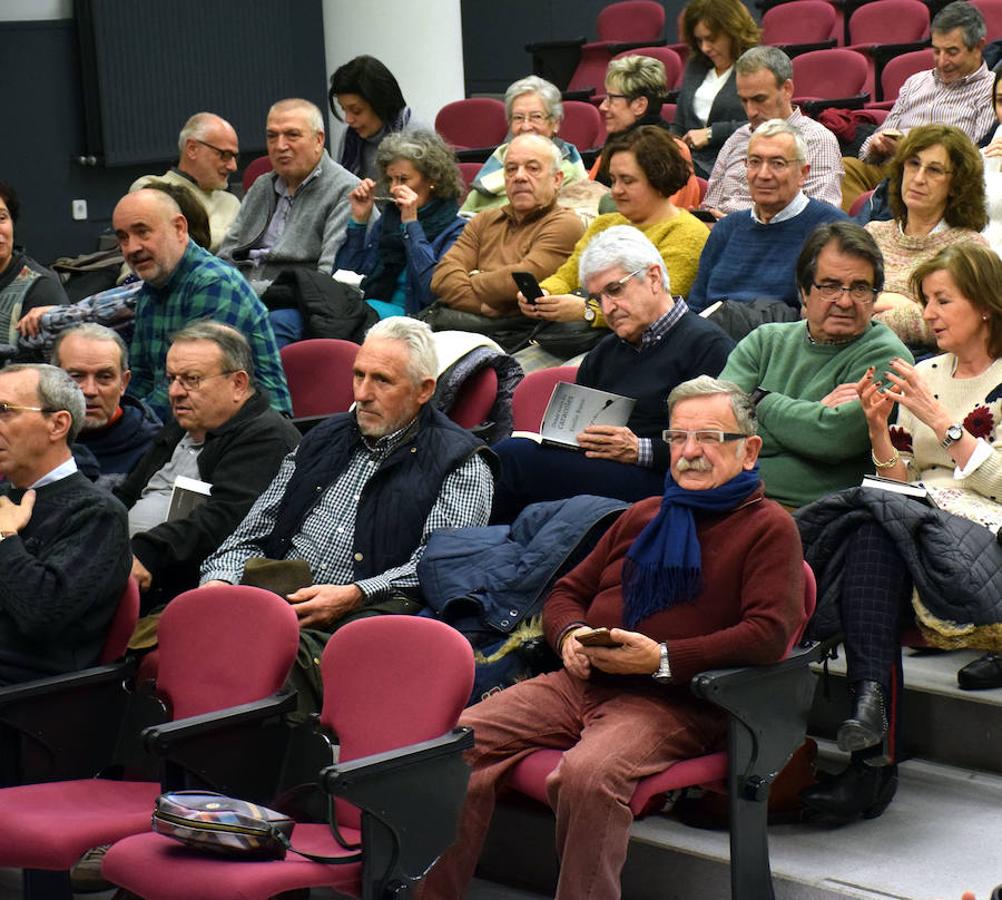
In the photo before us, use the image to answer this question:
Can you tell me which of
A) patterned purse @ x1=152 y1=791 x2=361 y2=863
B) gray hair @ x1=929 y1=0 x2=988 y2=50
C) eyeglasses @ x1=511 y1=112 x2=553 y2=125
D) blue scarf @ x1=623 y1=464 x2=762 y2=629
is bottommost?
patterned purse @ x1=152 y1=791 x2=361 y2=863

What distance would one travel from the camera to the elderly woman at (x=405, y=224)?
18.2 feet

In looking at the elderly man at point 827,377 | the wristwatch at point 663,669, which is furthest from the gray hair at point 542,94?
the wristwatch at point 663,669

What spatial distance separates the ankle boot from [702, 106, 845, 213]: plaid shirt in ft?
7.76

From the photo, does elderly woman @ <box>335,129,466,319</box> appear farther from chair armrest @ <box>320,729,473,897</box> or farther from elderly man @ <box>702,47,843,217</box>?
chair armrest @ <box>320,729,473,897</box>

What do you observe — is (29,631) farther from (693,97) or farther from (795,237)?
(693,97)

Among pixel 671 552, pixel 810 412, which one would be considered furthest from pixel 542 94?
pixel 671 552

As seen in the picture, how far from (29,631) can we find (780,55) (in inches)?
141

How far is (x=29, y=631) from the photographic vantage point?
11.3 feet

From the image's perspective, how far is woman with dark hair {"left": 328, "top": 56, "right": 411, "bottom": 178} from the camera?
20.9 feet

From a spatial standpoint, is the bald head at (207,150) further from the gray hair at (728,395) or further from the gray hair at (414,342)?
the gray hair at (728,395)

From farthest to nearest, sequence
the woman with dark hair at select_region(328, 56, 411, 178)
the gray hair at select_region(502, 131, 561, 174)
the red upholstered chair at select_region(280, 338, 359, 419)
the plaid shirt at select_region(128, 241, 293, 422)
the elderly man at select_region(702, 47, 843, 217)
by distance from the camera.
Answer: the woman with dark hair at select_region(328, 56, 411, 178) < the elderly man at select_region(702, 47, 843, 217) < the gray hair at select_region(502, 131, 561, 174) < the red upholstered chair at select_region(280, 338, 359, 419) < the plaid shirt at select_region(128, 241, 293, 422)

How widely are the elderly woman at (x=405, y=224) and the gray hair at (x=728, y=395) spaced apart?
7.44ft

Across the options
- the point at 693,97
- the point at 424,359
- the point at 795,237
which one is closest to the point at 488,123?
the point at 693,97

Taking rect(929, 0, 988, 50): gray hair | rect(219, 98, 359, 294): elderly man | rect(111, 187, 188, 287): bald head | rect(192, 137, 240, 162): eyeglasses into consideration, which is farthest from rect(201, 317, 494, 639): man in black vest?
rect(929, 0, 988, 50): gray hair
